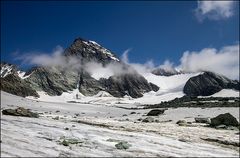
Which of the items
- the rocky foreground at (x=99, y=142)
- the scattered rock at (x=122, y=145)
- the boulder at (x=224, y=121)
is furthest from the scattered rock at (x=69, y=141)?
the boulder at (x=224, y=121)

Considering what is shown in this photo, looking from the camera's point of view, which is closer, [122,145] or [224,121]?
[122,145]

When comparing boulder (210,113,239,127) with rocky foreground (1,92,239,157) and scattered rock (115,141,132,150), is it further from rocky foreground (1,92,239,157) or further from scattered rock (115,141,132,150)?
scattered rock (115,141,132,150)

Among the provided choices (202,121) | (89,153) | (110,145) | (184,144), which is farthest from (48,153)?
(202,121)

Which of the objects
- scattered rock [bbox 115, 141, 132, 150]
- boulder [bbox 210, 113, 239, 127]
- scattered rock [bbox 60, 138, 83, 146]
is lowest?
scattered rock [bbox 115, 141, 132, 150]

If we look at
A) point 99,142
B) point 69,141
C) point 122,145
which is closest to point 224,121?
point 122,145

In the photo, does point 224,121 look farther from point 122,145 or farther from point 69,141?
point 69,141

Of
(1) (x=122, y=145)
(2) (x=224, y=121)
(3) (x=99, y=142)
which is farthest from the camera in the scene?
(2) (x=224, y=121)

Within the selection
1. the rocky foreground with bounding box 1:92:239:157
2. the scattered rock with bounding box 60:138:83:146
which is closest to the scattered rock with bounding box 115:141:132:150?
the rocky foreground with bounding box 1:92:239:157

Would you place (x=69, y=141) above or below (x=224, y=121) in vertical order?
below

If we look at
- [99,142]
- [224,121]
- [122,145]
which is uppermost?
[224,121]

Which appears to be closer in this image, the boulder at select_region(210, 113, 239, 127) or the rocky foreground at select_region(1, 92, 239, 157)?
the rocky foreground at select_region(1, 92, 239, 157)

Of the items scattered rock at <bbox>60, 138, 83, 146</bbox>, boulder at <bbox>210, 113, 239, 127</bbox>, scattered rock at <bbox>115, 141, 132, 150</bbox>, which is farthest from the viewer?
boulder at <bbox>210, 113, 239, 127</bbox>

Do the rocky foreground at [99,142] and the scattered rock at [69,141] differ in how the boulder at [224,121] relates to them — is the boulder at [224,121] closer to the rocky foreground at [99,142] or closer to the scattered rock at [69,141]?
the rocky foreground at [99,142]

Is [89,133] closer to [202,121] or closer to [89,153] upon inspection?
[89,153]
